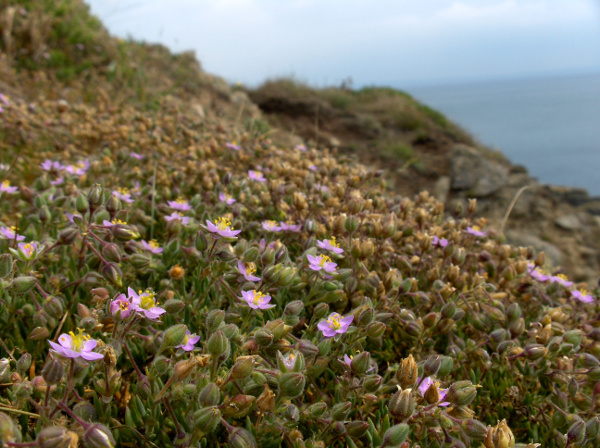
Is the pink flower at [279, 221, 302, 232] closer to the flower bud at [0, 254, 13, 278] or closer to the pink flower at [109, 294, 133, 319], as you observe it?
the pink flower at [109, 294, 133, 319]

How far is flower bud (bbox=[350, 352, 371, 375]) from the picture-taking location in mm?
1371

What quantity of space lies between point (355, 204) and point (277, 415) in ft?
3.70

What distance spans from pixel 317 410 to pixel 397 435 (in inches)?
10.5

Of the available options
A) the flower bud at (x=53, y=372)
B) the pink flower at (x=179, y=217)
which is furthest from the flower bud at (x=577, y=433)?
the pink flower at (x=179, y=217)

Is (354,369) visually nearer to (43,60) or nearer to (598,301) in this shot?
(598,301)

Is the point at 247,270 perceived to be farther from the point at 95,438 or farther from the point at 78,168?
the point at 78,168

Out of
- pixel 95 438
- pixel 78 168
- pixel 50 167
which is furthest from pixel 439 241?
pixel 50 167

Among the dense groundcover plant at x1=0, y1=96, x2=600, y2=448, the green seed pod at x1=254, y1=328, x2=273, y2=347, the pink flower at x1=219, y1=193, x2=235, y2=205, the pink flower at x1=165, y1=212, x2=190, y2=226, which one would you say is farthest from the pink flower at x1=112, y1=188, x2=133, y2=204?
the green seed pod at x1=254, y1=328, x2=273, y2=347

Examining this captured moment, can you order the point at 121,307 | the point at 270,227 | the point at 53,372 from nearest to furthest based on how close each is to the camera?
1. the point at 53,372
2. the point at 121,307
3. the point at 270,227

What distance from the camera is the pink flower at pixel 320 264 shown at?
5.70 feet

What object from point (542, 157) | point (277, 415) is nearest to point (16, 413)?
point (277, 415)

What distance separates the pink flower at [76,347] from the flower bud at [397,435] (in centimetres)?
76

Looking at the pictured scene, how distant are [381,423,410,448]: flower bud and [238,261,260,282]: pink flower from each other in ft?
2.22

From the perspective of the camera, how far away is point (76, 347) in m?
1.22
